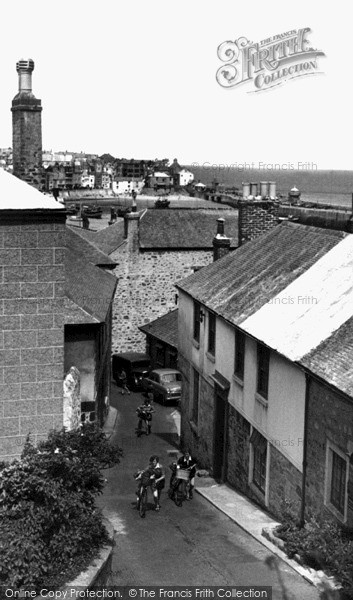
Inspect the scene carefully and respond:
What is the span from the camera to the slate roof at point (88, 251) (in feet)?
123

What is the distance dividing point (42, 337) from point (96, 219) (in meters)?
53.6

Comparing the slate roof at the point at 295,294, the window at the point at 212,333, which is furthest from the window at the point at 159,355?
the window at the point at 212,333

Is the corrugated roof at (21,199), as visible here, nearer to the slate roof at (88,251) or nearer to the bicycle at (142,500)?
the bicycle at (142,500)

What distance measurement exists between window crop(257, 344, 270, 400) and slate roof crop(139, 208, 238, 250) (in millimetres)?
25421

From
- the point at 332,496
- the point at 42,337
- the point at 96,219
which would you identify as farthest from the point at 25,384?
the point at 96,219

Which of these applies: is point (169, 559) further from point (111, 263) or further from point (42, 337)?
point (111, 263)

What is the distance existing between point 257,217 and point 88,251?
1288cm

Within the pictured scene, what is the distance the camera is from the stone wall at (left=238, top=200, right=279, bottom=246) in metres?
28.2

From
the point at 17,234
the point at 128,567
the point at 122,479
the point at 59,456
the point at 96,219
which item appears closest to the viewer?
the point at 59,456

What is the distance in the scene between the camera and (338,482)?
48.0 feet

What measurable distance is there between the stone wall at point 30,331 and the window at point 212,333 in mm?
11717

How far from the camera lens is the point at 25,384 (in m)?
12.9

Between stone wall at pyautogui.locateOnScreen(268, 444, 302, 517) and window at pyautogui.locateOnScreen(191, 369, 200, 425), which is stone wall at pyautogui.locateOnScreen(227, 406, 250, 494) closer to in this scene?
stone wall at pyautogui.locateOnScreen(268, 444, 302, 517)

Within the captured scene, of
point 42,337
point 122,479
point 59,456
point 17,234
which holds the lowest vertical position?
point 122,479
